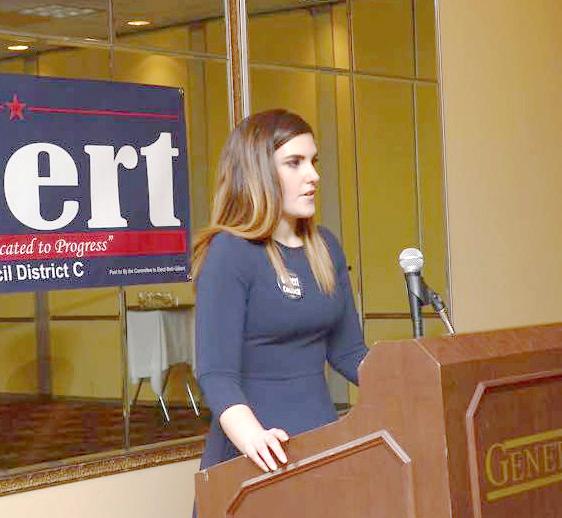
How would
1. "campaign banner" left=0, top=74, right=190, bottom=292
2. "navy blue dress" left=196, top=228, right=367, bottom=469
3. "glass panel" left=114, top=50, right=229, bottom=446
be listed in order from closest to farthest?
1. "navy blue dress" left=196, top=228, right=367, bottom=469
2. "campaign banner" left=0, top=74, right=190, bottom=292
3. "glass panel" left=114, top=50, right=229, bottom=446

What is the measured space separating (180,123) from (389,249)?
5.85 ft

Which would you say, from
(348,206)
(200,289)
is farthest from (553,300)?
(200,289)

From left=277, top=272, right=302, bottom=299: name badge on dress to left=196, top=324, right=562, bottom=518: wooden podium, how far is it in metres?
0.48

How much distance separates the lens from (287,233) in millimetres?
3150

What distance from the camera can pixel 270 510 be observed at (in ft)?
8.88

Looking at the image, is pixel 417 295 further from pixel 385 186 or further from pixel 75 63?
pixel 385 186

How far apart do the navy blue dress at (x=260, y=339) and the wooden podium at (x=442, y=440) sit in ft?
1.06

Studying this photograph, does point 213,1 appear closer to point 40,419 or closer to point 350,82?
point 350,82

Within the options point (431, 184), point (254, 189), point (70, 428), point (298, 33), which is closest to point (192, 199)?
point (70, 428)

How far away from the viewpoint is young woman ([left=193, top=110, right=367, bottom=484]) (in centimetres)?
295

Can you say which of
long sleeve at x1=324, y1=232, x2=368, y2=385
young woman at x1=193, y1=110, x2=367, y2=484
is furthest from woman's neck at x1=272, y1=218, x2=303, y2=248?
long sleeve at x1=324, y1=232, x2=368, y2=385

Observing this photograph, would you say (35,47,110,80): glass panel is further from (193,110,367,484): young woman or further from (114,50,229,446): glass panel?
(193,110,367,484): young woman

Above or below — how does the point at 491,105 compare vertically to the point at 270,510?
above

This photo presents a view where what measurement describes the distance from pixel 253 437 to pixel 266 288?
1.40 ft
